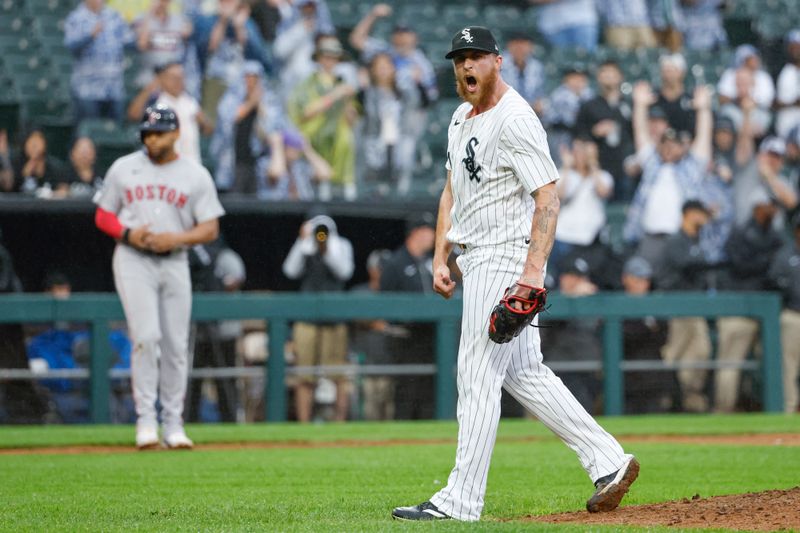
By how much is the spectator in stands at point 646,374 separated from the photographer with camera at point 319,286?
272cm

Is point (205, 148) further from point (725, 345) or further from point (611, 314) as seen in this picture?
point (725, 345)

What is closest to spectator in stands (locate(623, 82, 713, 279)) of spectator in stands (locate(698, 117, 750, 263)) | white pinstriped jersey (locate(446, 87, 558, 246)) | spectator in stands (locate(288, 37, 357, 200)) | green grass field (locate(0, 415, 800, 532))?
spectator in stands (locate(698, 117, 750, 263))

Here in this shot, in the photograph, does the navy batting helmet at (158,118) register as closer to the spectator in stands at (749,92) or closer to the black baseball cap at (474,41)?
the black baseball cap at (474,41)

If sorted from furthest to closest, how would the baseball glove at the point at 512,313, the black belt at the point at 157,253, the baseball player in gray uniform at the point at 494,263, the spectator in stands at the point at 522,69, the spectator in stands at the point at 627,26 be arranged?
the spectator in stands at the point at 627,26 < the spectator in stands at the point at 522,69 < the black belt at the point at 157,253 < the baseball player in gray uniform at the point at 494,263 < the baseball glove at the point at 512,313

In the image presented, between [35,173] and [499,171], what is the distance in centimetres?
814

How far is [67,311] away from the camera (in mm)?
11312

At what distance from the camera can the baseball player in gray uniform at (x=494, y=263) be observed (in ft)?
16.5

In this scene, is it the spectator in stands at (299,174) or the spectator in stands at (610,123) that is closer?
the spectator in stands at (299,174)

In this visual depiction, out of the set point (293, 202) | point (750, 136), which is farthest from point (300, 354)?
point (750, 136)

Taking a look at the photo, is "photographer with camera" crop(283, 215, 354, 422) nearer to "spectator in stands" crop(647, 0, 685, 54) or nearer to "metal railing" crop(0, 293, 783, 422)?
"metal railing" crop(0, 293, 783, 422)

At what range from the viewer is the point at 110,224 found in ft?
29.0

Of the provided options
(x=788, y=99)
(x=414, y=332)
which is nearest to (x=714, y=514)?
(x=414, y=332)

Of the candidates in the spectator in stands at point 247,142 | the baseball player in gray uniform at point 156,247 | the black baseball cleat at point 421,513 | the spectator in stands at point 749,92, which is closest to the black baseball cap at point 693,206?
the spectator in stands at point 749,92

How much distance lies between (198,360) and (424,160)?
485 cm
